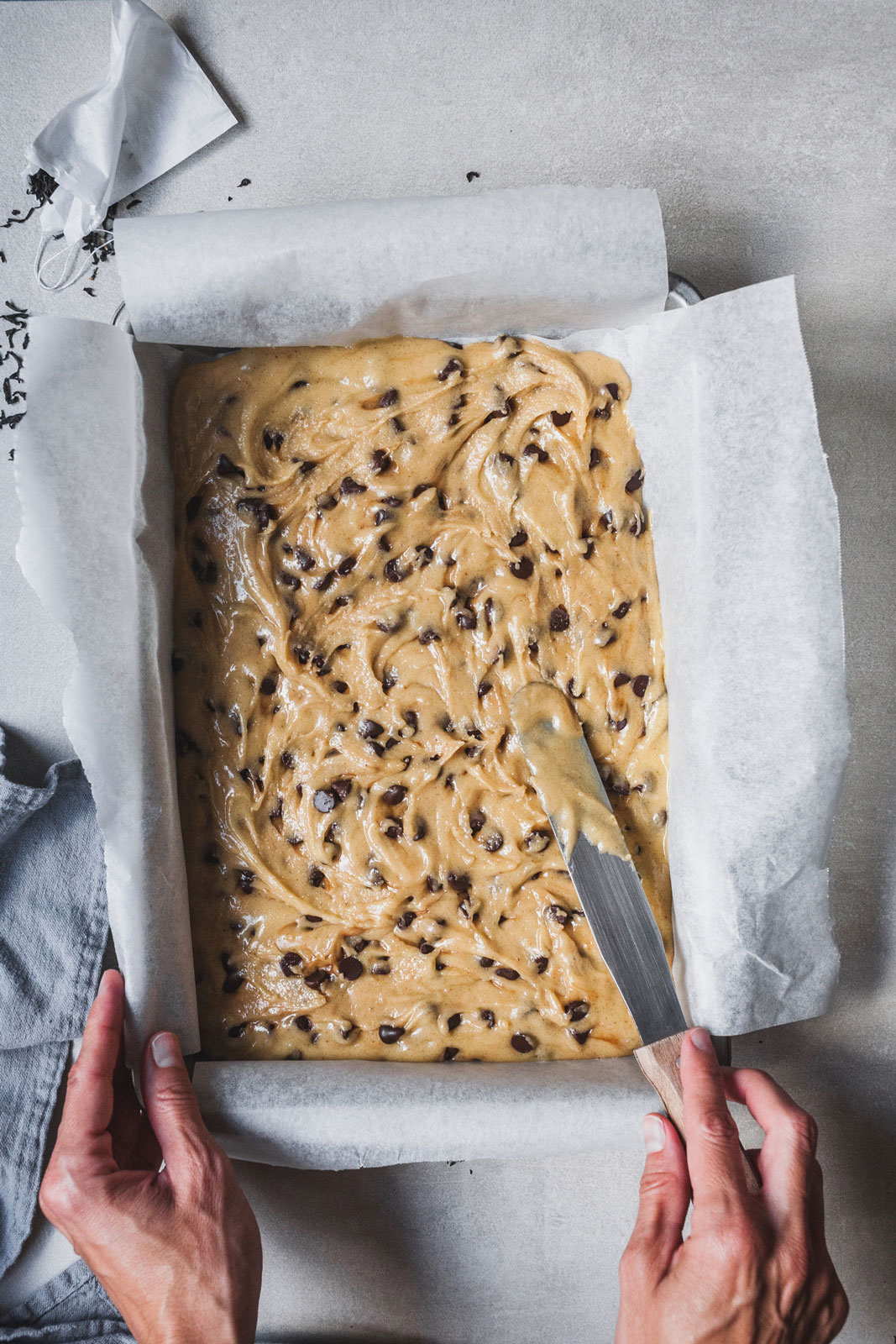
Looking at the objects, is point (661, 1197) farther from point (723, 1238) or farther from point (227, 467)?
point (227, 467)

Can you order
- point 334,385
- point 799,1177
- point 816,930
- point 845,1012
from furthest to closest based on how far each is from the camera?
1. point 845,1012
2. point 334,385
3. point 816,930
4. point 799,1177

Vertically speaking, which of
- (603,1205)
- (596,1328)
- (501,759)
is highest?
(501,759)

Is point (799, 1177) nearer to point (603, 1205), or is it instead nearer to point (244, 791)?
point (603, 1205)

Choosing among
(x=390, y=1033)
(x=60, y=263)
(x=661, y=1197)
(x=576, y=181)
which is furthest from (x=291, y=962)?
(x=576, y=181)

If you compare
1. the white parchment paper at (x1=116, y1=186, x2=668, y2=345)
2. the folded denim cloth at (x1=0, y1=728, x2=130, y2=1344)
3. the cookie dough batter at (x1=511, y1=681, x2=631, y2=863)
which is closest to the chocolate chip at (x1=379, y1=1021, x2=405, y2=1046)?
the cookie dough batter at (x1=511, y1=681, x2=631, y2=863)

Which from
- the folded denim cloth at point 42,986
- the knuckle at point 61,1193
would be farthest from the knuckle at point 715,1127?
the folded denim cloth at point 42,986

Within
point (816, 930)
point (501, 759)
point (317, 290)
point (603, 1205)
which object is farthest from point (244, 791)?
point (603, 1205)

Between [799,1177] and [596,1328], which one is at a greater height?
[799,1177]

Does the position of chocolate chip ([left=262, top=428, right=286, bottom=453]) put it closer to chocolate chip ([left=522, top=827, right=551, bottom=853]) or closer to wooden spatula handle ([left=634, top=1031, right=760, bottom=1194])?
chocolate chip ([left=522, top=827, right=551, bottom=853])

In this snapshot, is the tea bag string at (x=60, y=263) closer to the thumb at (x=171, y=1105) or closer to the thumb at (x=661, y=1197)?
the thumb at (x=171, y=1105)
